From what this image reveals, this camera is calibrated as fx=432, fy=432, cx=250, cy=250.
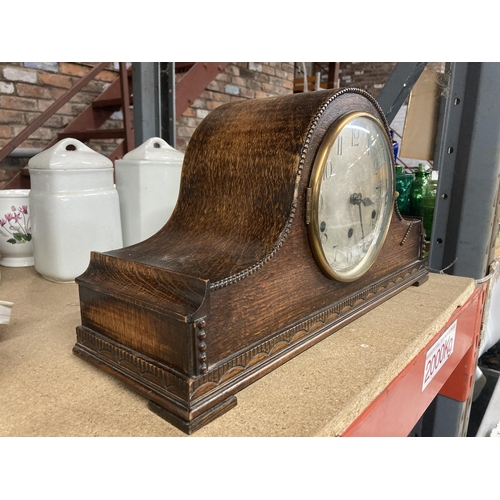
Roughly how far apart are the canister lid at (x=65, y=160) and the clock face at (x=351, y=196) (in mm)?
524

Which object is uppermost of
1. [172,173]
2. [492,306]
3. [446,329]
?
[172,173]

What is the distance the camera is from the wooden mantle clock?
517 mm

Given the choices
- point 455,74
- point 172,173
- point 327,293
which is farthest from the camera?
point 455,74

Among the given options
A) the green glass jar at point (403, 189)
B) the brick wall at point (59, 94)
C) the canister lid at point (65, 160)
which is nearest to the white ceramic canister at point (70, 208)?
the canister lid at point (65, 160)

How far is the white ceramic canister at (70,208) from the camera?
897mm

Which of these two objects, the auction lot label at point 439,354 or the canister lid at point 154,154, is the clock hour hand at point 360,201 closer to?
the auction lot label at point 439,354

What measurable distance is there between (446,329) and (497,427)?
2.01 feet

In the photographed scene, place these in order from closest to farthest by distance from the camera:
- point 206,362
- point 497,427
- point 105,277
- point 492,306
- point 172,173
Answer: point 206,362, point 105,277, point 172,173, point 497,427, point 492,306

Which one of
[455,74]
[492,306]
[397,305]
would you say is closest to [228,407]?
[397,305]

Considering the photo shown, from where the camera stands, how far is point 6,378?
59cm

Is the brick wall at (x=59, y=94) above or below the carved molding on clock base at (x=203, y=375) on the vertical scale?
above

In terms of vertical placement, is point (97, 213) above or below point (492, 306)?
above

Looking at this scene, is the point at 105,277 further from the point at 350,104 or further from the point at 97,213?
the point at 350,104

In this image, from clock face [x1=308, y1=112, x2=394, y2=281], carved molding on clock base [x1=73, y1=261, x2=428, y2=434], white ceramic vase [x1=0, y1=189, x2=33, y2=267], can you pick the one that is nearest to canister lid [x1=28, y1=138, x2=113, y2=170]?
white ceramic vase [x1=0, y1=189, x2=33, y2=267]
